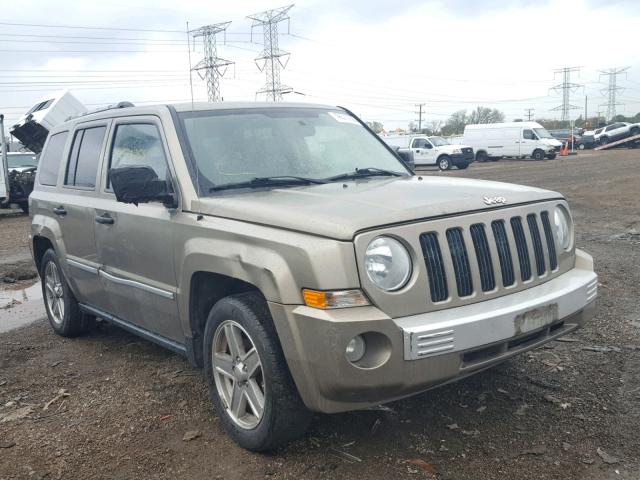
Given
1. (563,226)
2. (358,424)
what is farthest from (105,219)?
(563,226)

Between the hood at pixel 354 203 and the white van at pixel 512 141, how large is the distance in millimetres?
34141

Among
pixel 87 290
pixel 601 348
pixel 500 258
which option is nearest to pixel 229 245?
pixel 500 258

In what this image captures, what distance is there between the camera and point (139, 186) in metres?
3.73

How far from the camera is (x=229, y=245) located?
11.1 ft

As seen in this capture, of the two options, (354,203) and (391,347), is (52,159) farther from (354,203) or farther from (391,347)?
(391,347)

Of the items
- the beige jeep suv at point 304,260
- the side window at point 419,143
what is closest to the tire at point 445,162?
the side window at point 419,143

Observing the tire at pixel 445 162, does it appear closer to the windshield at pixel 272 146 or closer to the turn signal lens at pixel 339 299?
the windshield at pixel 272 146

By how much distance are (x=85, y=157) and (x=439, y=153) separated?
96.3 feet

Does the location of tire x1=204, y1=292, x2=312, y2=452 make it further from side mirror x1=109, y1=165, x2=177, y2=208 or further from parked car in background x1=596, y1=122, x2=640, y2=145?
parked car in background x1=596, y1=122, x2=640, y2=145

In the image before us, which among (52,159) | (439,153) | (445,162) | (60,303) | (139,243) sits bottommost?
(445,162)

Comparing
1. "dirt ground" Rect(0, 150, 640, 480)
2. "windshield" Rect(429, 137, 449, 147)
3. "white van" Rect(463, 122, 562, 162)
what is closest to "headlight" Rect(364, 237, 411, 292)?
"dirt ground" Rect(0, 150, 640, 480)

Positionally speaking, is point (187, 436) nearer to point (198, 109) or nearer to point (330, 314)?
point (330, 314)

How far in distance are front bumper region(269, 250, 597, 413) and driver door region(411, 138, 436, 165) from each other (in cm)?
3091

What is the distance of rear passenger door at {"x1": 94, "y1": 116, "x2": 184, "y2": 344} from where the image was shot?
3.97 m
